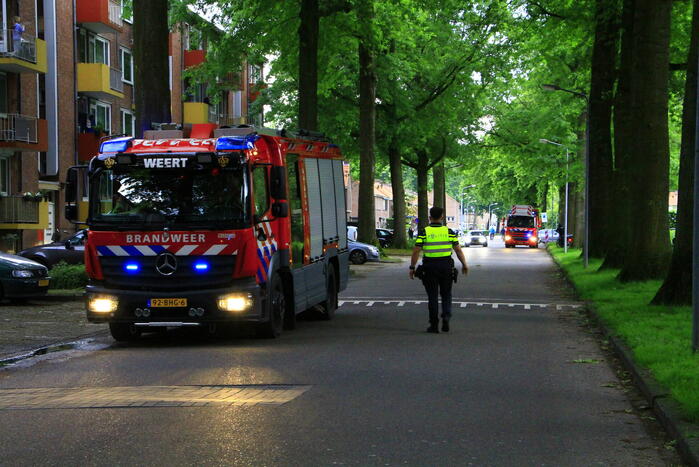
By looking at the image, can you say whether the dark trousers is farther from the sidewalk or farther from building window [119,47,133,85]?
building window [119,47,133,85]

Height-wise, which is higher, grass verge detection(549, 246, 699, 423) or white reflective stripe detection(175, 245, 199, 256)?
white reflective stripe detection(175, 245, 199, 256)

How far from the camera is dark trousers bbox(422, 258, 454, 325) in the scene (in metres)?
15.5

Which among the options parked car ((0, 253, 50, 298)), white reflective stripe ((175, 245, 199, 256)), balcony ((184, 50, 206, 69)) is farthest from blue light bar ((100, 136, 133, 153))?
balcony ((184, 50, 206, 69))

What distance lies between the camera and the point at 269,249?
14211 millimetres

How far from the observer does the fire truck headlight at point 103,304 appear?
→ 13.7 metres

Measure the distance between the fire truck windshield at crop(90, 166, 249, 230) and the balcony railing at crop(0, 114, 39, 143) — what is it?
23958 millimetres

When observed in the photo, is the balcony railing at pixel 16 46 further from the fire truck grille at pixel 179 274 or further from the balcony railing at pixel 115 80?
the fire truck grille at pixel 179 274

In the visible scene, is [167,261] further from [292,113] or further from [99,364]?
[292,113]

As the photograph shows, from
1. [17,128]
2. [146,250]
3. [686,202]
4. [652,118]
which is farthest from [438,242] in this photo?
[17,128]

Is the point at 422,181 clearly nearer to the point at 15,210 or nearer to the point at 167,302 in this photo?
the point at 15,210

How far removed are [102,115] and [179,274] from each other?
3290 cm

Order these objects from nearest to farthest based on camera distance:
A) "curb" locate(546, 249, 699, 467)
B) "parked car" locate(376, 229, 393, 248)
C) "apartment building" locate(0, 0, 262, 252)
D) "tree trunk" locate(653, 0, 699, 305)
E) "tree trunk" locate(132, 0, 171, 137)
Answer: "curb" locate(546, 249, 699, 467) < "tree trunk" locate(653, 0, 699, 305) < "tree trunk" locate(132, 0, 171, 137) < "apartment building" locate(0, 0, 262, 252) < "parked car" locate(376, 229, 393, 248)

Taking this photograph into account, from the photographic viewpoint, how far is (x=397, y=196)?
2062 inches

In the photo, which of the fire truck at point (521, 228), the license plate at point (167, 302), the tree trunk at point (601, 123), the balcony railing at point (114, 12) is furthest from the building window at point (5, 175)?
the fire truck at point (521, 228)
